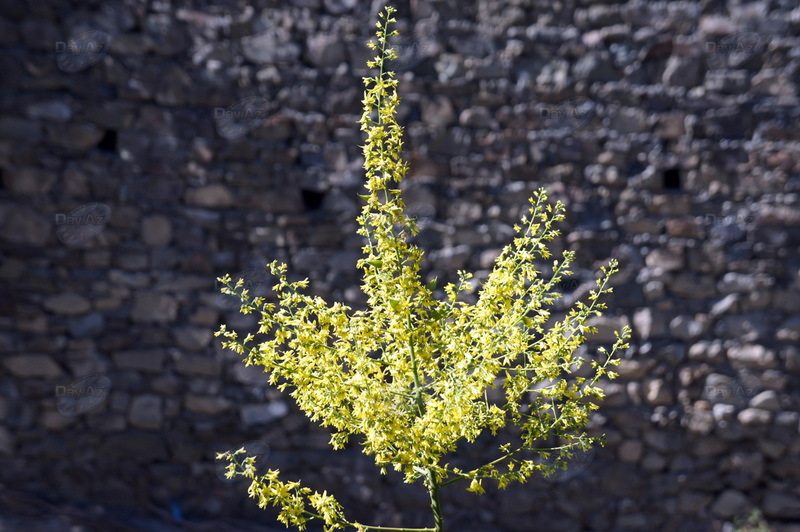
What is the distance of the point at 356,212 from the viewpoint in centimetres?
424

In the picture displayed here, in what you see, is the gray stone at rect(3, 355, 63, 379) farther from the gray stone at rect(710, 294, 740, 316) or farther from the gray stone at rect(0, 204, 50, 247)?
the gray stone at rect(710, 294, 740, 316)

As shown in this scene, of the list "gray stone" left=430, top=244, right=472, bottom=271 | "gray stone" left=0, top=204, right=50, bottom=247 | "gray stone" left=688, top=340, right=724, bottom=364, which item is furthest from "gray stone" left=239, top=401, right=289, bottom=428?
"gray stone" left=688, top=340, right=724, bottom=364

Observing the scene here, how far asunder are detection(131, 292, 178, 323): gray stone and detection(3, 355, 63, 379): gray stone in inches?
18.0

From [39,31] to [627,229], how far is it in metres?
3.17

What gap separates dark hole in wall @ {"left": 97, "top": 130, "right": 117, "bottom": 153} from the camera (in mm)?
4234

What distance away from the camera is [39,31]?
13.6 feet

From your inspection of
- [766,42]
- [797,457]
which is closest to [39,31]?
[766,42]

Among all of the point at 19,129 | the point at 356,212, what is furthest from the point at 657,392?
the point at 19,129

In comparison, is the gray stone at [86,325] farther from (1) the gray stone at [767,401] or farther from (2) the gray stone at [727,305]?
(1) the gray stone at [767,401]

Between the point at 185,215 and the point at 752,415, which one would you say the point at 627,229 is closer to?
the point at 752,415

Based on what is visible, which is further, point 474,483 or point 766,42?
point 766,42

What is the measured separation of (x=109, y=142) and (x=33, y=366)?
1.20m

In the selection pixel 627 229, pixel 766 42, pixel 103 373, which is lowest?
pixel 103 373

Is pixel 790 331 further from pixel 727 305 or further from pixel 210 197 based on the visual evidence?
pixel 210 197
